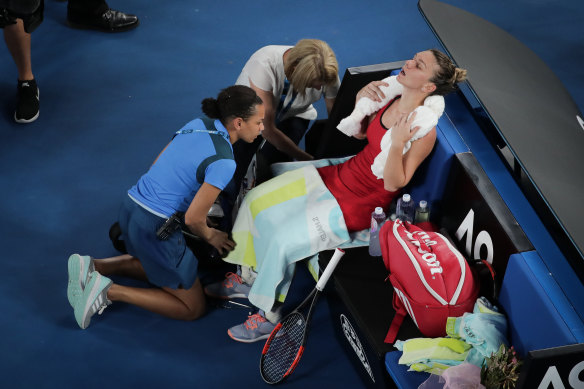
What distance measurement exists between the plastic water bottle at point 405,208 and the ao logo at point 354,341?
0.68 meters

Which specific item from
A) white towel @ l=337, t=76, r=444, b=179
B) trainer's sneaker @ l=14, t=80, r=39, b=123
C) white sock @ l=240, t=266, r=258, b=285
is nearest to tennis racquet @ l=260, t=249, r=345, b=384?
white sock @ l=240, t=266, r=258, b=285

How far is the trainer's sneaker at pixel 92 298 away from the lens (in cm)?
445

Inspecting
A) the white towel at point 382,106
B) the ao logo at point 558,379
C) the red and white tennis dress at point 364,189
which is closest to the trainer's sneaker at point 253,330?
the red and white tennis dress at point 364,189

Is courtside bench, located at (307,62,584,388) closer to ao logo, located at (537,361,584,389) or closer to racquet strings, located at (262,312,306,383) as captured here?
ao logo, located at (537,361,584,389)

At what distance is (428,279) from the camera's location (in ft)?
12.1

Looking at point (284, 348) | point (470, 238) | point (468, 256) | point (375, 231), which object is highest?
point (470, 238)

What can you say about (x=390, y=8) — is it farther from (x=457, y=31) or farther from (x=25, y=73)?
(x=25, y=73)

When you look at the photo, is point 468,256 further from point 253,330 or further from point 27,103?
point 27,103

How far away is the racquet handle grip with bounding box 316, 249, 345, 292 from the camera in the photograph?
13.4 feet

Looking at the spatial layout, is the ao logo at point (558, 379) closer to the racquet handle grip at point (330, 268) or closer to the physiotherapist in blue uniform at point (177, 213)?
the racquet handle grip at point (330, 268)

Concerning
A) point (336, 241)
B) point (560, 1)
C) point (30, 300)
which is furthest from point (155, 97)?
point (560, 1)

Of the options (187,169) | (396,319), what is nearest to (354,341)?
(396,319)

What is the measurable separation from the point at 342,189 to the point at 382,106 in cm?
55

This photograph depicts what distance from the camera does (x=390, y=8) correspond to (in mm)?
7695
